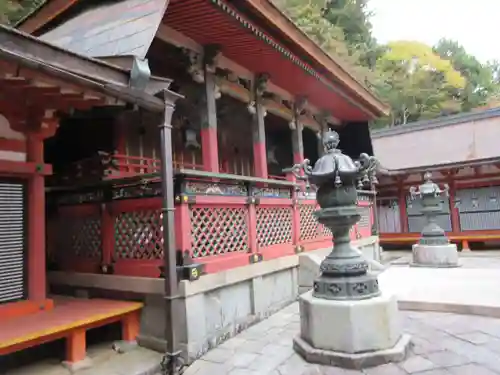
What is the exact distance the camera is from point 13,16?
11742 millimetres

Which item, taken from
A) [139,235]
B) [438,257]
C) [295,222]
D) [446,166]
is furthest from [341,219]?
[446,166]

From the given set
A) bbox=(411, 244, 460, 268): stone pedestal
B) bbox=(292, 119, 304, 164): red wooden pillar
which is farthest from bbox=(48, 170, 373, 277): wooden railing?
bbox=(411, 244, 460, 268): stone pedestal

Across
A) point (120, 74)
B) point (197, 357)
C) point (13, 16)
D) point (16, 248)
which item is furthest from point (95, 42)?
point (13, 16)

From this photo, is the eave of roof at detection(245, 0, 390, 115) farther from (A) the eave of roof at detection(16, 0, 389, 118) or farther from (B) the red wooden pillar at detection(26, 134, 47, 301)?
(B) the red wooden pillar at detection(26, 134, 47, 301)

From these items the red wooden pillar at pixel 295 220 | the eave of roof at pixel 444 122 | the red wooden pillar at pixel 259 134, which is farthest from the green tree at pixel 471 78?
the red wooden pillar at pixel 295 220

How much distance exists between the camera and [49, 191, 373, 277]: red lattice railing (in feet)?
15.6

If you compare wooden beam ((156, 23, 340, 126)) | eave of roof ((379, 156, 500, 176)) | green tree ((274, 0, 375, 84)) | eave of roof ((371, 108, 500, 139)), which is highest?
green tree ((274, 0, 375, 84))

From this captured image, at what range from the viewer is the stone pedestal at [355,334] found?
3783 millimetres

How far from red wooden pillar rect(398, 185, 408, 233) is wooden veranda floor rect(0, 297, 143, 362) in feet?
45.0

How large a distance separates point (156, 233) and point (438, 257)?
7.59 metres

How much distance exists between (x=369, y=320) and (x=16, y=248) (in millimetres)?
4066

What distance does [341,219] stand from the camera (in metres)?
4.29

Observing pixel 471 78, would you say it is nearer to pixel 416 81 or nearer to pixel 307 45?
pixel 416 81

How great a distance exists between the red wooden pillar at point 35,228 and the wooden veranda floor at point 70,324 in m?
0.34
